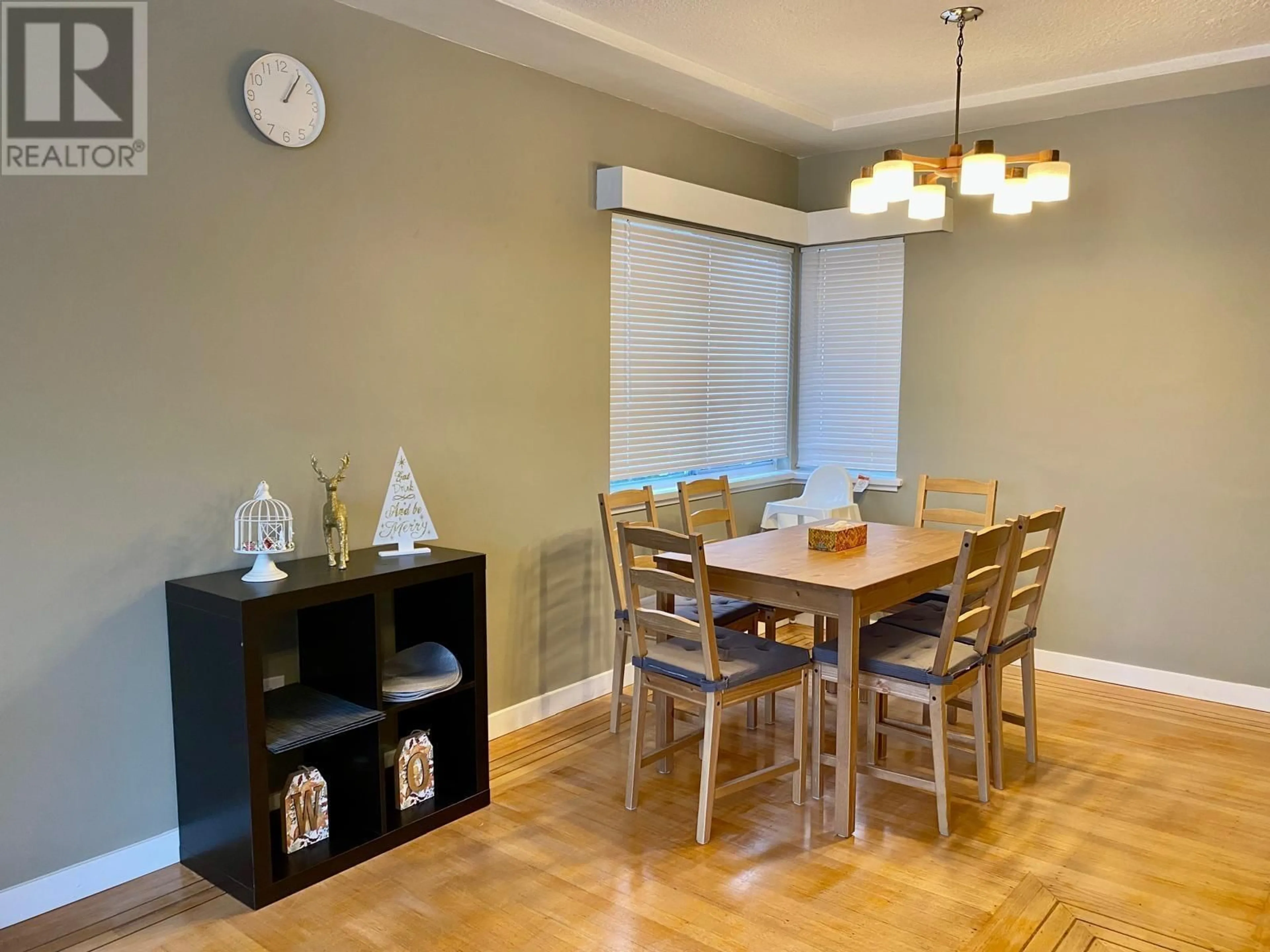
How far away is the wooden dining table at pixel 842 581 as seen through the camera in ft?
9.08

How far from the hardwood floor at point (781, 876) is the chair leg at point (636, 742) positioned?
0.23ft

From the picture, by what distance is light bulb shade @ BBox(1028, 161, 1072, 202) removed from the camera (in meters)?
2.84

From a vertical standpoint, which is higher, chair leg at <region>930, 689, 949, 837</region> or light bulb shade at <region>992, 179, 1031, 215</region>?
light bulb shade at <region>992, 179, 1031, 215</region>

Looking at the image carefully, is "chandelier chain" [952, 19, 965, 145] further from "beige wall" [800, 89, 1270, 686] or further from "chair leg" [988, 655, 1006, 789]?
"chair leg" [988, 655, 1006, 789]

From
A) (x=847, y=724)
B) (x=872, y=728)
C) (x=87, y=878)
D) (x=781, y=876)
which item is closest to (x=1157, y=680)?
(x=872, y=728)

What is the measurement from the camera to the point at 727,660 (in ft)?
9.55

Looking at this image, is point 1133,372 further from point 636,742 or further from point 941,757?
point 636,742

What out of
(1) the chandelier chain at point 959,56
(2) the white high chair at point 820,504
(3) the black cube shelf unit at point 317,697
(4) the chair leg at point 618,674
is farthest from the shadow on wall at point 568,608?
(1) the chandelier chain at point 959,56

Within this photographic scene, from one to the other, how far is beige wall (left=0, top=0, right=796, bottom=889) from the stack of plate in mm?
476

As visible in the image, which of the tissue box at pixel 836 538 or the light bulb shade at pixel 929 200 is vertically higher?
the light bulb shade at pixel 929 200

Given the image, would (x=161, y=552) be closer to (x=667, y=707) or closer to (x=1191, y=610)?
(x=667, y=707)

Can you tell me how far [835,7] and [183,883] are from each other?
3408 millimetres

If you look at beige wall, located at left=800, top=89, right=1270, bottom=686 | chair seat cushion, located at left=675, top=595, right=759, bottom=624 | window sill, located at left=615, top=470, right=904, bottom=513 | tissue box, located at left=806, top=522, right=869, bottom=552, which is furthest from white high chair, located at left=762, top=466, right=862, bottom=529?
tissue box, located at left=806, top=522, right=869, bottom=552

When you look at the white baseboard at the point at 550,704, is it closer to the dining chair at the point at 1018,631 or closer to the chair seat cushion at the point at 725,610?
the chair seat cushion at the point at 725,610
